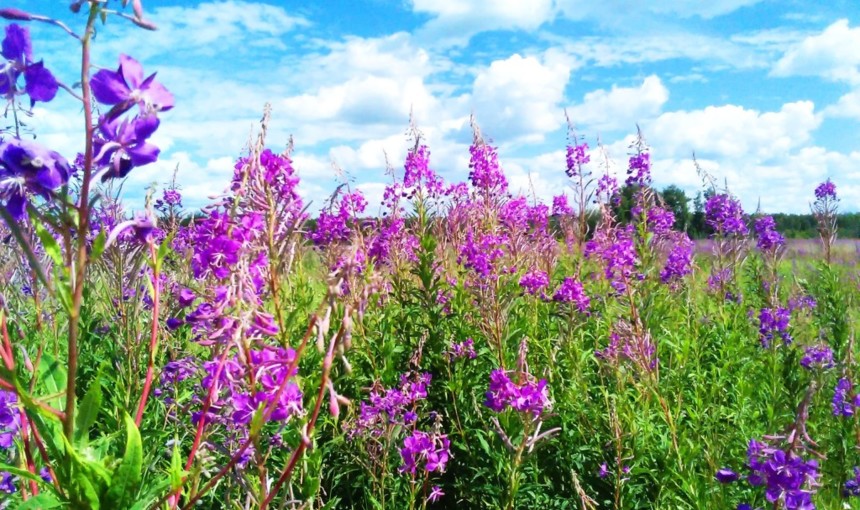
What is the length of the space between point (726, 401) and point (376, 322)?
8.68ft

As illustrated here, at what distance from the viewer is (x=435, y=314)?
453cm

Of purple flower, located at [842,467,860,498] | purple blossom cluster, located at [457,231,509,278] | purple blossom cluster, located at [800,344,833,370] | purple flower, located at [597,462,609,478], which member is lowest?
purple flower, located at [842,467,860,498]

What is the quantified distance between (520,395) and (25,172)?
6.92ft

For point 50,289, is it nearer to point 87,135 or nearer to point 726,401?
point 87,135

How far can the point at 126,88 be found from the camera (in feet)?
3.68

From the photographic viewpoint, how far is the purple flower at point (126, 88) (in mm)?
1106

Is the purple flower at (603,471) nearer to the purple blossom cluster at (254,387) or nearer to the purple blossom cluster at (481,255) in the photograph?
the purple blossom cluster at (481,255)

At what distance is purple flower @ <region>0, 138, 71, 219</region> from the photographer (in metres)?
1.06

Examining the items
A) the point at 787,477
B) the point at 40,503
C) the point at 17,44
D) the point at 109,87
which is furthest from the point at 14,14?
the point at 787,477

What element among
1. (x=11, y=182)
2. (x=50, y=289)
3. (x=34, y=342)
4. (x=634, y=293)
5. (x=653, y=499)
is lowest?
(x=653, y=499)

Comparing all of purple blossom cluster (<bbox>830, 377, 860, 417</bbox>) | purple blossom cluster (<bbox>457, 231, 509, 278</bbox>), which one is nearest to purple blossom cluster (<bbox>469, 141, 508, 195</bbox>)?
purple blossom cluster (<bbox>457, 231, 509, 278</bbox>)

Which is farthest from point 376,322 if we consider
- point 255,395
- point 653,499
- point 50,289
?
point 50,289

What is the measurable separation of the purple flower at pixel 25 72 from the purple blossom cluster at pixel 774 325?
5012mm

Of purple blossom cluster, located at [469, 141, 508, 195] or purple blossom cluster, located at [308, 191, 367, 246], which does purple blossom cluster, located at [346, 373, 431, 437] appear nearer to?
purple blossom cluster, located at [308, 191, 367, 246]
